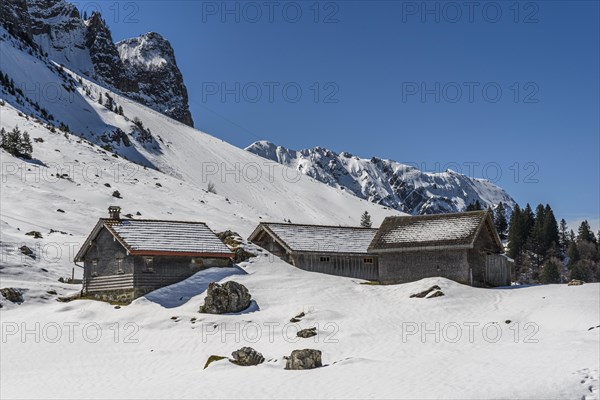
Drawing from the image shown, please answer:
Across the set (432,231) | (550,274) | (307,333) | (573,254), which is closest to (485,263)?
(432,231)

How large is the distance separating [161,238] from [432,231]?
63.2 ft

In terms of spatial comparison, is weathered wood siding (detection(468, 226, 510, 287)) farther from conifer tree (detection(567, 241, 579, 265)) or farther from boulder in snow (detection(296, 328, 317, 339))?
conifer tree (detection(567, 241, 579, 265))

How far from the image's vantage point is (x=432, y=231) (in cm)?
5369

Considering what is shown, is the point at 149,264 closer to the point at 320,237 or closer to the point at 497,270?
the point at 320,237

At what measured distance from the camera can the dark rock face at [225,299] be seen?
44.6 m

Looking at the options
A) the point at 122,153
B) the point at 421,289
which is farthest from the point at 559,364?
the point at 122,153

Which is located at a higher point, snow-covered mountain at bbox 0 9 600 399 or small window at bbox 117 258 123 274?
small window at bbox 117 258 123 274

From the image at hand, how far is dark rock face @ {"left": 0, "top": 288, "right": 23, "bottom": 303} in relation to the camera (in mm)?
47312

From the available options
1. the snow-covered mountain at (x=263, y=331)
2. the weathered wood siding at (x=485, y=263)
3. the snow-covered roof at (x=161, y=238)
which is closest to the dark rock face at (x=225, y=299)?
the snow-covered mountain at (x=263, y=331)

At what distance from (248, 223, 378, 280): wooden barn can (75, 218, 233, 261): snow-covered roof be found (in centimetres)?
625

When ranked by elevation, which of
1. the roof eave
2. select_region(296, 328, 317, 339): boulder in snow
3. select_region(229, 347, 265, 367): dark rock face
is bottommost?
select_region(229, 347, 265, 367): dark rock face

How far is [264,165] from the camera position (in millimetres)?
175375

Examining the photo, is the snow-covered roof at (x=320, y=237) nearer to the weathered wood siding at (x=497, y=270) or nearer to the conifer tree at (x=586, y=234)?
the weathered wood siding at (x=497, y=270)

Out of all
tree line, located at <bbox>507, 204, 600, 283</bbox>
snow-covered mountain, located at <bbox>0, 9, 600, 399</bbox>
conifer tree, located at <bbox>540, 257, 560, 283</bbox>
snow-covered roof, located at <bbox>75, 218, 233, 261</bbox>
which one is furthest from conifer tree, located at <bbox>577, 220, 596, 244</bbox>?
snow-covered roof, located at <bbox>75, 218, 233, 261</bbox>
